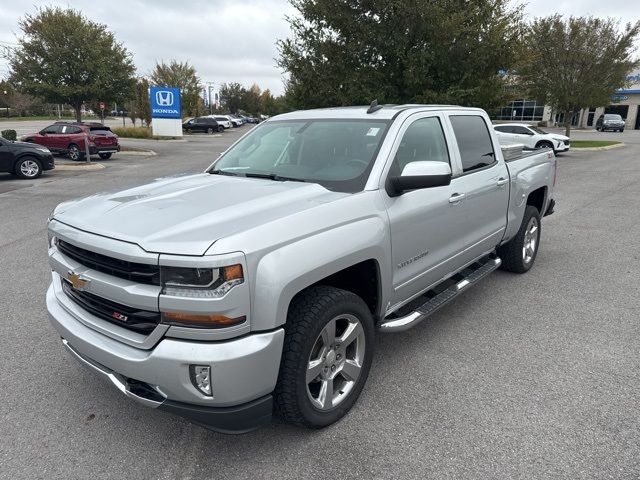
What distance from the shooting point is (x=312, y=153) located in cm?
361

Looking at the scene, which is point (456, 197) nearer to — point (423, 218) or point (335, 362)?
point (423, 218)

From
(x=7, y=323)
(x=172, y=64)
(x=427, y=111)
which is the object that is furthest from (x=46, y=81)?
(x=172, y=64)

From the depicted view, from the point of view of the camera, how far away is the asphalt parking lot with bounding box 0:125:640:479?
99.7 inches

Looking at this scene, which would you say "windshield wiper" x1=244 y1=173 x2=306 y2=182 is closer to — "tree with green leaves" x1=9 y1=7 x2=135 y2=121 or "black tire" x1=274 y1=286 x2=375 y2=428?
"black tire" x1=274 y1=286 x2=375 y2=428

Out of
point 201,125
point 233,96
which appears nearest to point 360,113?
point 201,125

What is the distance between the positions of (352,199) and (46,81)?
26711 mm

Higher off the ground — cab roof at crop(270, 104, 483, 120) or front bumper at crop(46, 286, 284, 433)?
cab roof at crop(270, 104, 483, 120)

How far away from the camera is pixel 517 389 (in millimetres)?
3230

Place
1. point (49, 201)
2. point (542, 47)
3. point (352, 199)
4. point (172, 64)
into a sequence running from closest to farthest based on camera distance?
point (352, 199) < point (49, 201) < point (542, 47) < point (172, 64)

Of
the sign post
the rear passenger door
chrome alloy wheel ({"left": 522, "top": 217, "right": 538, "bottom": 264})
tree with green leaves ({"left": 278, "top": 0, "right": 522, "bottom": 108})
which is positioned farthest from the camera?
the sign post

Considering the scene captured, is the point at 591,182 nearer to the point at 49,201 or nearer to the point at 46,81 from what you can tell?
the point at 49,201

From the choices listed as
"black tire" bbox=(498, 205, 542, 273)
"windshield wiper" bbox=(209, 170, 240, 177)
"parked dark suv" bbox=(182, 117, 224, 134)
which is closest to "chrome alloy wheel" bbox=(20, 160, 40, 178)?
"windshield wiper" bbox=(209, 170, 240, 177)

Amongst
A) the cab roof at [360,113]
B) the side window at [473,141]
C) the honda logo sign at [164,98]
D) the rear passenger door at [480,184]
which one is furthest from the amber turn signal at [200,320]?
the honda logo sign at [164,98]

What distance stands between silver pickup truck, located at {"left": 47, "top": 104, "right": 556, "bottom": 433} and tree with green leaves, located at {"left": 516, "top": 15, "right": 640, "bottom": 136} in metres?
23.7
